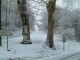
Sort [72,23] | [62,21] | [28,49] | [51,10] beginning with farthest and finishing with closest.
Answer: [62,21] < [72,23] < [51,10] < [28,49]

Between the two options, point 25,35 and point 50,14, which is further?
point 25,35

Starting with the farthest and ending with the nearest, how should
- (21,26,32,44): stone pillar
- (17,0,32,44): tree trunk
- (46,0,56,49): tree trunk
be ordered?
(17,0,32,44): tree trunk, (21,26,32,44): stone pillar, (46,0,56,49): tree trunk

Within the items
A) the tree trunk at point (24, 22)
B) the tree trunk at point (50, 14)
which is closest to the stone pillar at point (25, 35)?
the tree trunk at point (24, 22)

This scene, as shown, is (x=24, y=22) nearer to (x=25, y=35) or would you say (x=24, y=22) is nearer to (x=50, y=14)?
(x=25, y=35)

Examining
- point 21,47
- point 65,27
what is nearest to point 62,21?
point 65,27

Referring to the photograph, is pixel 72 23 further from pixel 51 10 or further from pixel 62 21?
pixel 51 10

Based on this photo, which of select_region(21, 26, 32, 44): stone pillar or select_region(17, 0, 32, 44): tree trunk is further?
select_region(17, 0, 32, 44): tree trunk

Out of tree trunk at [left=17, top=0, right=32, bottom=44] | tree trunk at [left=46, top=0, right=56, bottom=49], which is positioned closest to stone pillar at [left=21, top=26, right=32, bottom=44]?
tree trunk at [left=17, top=0, right=32, bottom=44]

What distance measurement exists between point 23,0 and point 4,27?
74.0 feet

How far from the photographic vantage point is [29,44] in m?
20.5

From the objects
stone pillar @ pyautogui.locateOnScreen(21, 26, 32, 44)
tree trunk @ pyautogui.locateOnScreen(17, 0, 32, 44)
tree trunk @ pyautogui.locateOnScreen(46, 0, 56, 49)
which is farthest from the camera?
tree trunk @ pyautogui.locateOnScreen(17, 0, 32, 44)

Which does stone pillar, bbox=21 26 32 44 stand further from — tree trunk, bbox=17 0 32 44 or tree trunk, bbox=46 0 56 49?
tree trunk, bbox=46 0 56 49

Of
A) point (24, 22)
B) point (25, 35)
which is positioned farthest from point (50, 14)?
point (25, 35)

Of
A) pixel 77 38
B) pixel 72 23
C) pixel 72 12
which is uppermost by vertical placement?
pixel 72 12
